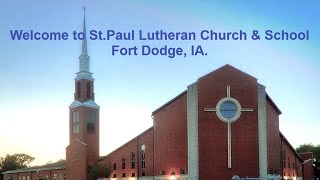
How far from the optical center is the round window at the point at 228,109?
156 feet

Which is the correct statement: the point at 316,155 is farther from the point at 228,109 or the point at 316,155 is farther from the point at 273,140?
the point at 228,109

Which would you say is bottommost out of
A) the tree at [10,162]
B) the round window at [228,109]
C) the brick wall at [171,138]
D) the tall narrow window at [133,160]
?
the tree at [10,162]

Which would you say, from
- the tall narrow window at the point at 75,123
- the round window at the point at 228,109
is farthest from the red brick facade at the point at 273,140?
the tall narrow window at the point at 75,123

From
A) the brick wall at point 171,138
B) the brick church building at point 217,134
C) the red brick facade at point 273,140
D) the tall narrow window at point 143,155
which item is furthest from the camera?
the tall narrow window at point 143,155

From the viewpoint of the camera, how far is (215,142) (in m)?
46.9

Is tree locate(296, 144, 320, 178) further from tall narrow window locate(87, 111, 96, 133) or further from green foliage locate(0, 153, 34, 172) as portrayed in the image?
green foliage locate(0, 153, 34, 172)

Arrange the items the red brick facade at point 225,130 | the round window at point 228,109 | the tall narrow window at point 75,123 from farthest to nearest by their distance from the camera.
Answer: the tall narrow window at point 75,123, the round window at point 228,109, the red brick facade at point 225,130

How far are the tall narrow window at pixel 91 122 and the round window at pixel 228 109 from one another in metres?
25.6

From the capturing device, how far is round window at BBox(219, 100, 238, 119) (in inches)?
1868

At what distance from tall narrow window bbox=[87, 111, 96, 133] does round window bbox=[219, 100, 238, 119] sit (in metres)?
25.6

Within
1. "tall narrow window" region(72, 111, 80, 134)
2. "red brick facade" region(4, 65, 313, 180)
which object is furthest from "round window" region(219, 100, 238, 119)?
"tall narrow window" region(72, 111, 80, 134)

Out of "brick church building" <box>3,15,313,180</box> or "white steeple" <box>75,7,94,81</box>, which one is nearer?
"brick church building" <box>3,15,313,180</box>

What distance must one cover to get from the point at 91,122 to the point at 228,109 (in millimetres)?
26336

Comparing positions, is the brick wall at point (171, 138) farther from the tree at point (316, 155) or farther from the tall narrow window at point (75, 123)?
the tree at point (316, 155)
